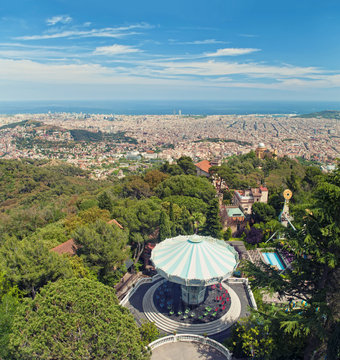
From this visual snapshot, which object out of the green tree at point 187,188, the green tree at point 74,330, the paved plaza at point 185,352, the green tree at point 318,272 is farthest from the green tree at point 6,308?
the green tree at point 187,188

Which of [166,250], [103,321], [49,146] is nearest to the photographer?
[103,321]

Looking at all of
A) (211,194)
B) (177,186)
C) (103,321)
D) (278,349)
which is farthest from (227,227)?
(103,321)

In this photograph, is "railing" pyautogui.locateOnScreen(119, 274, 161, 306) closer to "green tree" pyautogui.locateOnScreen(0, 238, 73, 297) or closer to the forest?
the forest

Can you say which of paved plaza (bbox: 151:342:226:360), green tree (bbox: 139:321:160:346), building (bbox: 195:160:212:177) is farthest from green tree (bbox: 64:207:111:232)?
building (bbox: 195:160:212:177)

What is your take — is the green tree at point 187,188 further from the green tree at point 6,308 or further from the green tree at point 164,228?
the green tree at point 6,308

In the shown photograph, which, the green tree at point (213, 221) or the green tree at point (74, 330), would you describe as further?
the green tree at point (213, 221)

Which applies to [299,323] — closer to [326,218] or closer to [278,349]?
[278,349]

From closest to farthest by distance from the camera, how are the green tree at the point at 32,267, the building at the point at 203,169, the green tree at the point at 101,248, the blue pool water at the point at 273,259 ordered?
the green tree at the point at 32,267
the green tree at the point at 101,248
the blue pool water at the point at 273,259
the building at the point at 203,169
